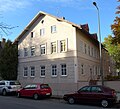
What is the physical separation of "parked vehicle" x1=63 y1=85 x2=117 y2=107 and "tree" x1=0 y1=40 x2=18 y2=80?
20.4 meters

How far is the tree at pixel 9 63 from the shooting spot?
39562 mm

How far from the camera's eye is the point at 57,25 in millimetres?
34688

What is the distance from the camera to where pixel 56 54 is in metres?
33.9

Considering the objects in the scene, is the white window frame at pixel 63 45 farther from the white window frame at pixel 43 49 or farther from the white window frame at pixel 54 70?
the white window frame at pixel 43 49

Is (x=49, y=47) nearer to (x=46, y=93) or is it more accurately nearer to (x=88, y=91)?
(x=46, y=93)

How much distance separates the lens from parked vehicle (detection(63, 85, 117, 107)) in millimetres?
18422

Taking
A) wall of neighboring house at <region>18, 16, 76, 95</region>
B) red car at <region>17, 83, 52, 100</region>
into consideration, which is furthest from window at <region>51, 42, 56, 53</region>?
red car at <region>17, 83, 52, 100</region>

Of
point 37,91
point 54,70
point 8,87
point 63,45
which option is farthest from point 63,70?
point 37,91

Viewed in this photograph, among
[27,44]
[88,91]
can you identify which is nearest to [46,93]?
[88,91]

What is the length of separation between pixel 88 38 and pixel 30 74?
10185mm

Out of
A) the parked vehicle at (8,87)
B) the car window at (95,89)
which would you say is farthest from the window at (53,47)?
the car window at (95,89)

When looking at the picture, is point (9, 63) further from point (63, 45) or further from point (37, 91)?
point (37, 91)

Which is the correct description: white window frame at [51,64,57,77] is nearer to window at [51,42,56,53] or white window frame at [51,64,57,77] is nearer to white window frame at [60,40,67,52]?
window at [51,42,56,53]

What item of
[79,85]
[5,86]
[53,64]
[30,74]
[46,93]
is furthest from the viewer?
[30,74]
